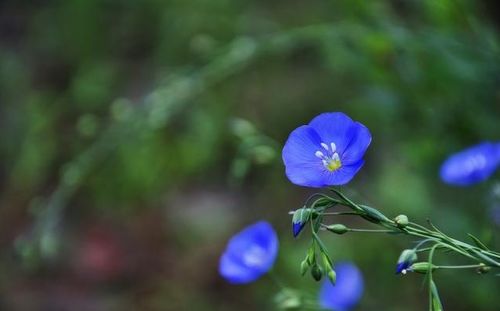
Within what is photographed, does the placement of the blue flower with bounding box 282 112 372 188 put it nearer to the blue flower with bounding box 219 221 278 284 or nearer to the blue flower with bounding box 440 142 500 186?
the blue flower with bounding box 219 221 278 284

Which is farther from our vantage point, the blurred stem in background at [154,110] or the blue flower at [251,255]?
the blurred stem in background at [154,110]

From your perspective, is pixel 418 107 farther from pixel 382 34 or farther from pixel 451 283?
pixel 451 283

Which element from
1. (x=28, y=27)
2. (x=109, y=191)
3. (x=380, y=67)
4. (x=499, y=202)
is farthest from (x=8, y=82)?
(x=499, y=202)

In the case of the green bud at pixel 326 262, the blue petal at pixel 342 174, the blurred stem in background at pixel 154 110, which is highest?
the blue petal at pixel 342 174

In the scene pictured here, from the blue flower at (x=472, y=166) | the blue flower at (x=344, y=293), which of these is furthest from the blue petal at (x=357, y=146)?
the blue flower at (x=344, y=293)

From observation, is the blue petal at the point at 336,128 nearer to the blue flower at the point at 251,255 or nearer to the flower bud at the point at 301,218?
the flower bud at the point at 301,218

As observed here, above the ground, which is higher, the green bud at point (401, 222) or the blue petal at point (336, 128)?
the blue petal at point (336, 128)

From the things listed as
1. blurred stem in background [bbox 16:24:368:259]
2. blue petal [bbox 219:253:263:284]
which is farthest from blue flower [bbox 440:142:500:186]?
blurred stem in background [bbox 16:24:368:259]

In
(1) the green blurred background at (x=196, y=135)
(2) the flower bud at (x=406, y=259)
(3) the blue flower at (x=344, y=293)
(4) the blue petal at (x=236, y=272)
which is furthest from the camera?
(1) the green blurred background at (x=196, y=135)
